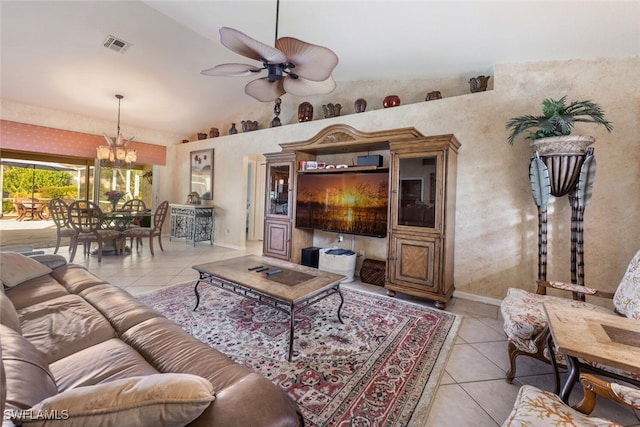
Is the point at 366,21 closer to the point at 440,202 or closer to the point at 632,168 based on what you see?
the point at 440,202

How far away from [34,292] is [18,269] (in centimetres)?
32

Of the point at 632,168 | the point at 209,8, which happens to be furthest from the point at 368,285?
the point at 209,8

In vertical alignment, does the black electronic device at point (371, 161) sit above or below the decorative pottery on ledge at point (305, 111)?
below

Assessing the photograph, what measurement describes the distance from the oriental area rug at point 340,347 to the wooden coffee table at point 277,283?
0.19 m

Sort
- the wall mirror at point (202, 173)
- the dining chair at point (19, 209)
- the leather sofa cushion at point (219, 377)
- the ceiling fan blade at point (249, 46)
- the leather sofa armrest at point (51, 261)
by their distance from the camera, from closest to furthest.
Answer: the leather sofa cushion at point (219, 377) < the ceiling fan blade at point (249, 46) < the leather sofa armrest at point (51, 261) < the wall mirror at point (202, 173) < the dining chair at point (19, 209)

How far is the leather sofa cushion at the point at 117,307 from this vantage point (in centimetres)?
159

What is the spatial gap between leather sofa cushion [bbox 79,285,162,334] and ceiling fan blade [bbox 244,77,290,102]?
186 centimetres

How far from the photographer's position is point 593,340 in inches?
49.0

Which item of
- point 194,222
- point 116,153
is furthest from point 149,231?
point 116,153

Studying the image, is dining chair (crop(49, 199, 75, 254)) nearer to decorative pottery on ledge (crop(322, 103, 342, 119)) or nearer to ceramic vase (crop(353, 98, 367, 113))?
decorative pottery on ledge (crop(322, 103, 342, 119))

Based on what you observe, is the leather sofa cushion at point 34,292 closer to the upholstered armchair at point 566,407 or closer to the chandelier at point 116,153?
the upholstered armchair at point 566,407

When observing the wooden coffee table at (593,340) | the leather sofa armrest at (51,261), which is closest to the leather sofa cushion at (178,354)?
the wooden coffee table at (593,340)

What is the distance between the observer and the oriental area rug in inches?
61.9

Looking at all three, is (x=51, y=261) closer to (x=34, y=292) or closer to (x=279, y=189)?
(x=34, y=292)
